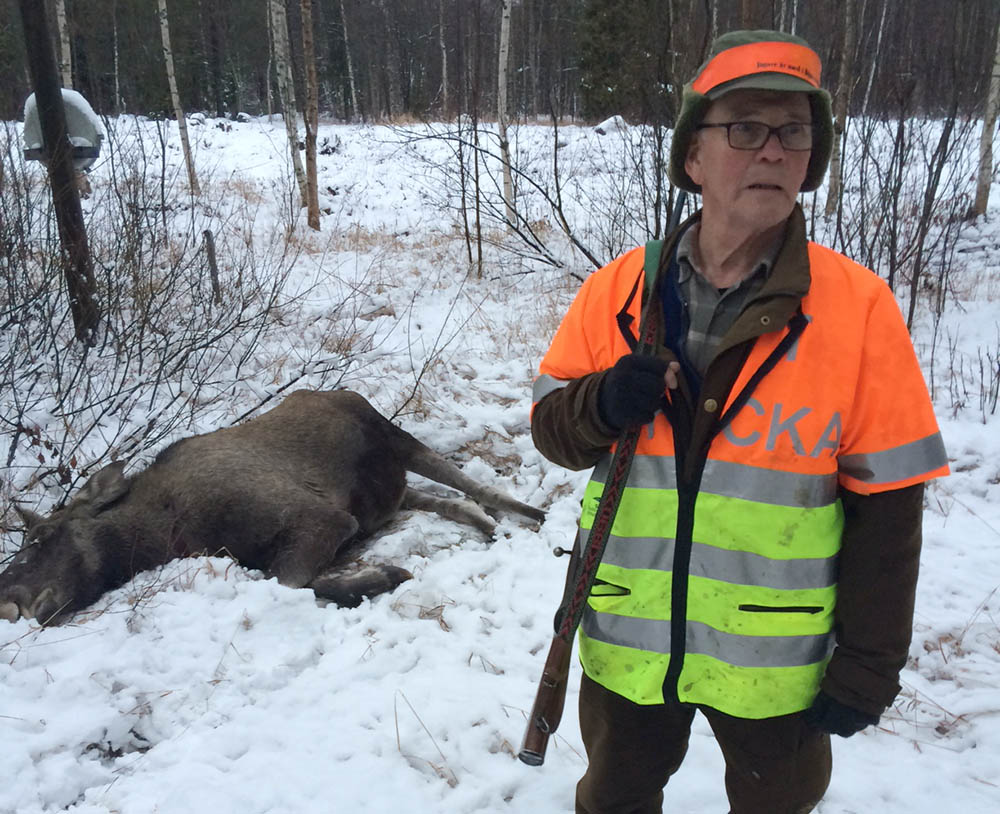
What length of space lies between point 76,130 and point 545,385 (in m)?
6.01

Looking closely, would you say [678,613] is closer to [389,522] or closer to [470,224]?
[389,522]

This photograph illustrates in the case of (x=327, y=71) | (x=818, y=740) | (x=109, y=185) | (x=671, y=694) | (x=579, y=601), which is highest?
(x=327, y=71)

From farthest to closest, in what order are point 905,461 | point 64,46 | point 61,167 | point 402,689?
1. point 64,46
2. point 61,167
3. point 402,689
4. point 905,461

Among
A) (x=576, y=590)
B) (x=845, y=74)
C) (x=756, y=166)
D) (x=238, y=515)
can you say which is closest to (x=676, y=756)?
(x=576, y=590)

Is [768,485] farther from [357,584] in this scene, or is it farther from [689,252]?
[357,584]

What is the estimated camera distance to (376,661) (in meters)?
3.24

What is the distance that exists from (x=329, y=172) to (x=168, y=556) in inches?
720

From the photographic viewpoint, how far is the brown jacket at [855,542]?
1.40 m

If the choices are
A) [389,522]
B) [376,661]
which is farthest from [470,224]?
[376,661]

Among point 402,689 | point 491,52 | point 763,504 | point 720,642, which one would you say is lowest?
point 402,689

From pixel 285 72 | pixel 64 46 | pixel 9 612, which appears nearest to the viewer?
pixel 9 612

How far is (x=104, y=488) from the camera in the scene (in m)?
4.18

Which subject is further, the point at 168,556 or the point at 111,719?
the point at 168,556

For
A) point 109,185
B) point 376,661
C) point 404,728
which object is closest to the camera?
point 404,728
